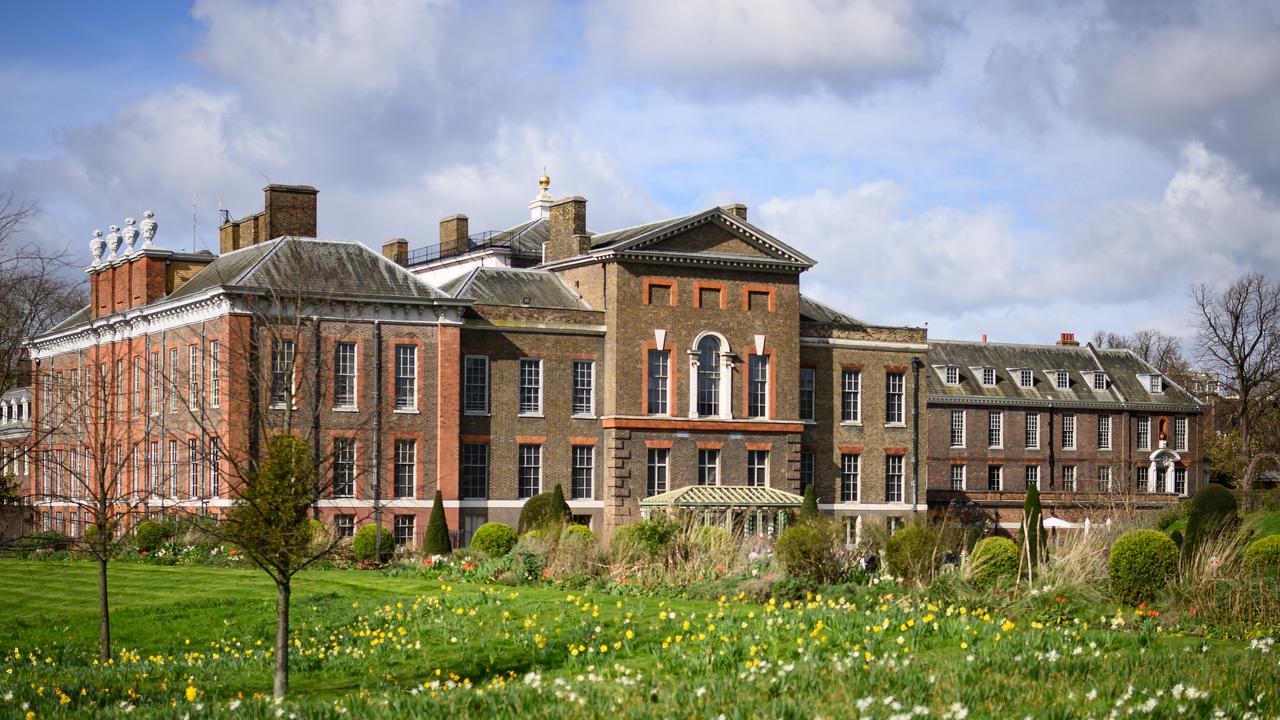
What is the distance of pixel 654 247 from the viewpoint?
52.2 m

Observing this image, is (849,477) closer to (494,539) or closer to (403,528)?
(403,528)

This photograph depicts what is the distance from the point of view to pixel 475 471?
49844 millimetres

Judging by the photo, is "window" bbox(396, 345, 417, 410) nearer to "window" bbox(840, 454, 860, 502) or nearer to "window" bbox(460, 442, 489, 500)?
"window" bbox(460, 442, 489, 500)

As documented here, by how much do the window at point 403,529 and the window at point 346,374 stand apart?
3785 mm

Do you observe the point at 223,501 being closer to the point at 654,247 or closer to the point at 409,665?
the point at 654,247

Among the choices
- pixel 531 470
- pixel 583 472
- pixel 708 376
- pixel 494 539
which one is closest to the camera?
pixel 494 539

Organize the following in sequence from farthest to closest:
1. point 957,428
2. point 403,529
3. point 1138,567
Answer: point 957,428, point 403,529, point 1138,567

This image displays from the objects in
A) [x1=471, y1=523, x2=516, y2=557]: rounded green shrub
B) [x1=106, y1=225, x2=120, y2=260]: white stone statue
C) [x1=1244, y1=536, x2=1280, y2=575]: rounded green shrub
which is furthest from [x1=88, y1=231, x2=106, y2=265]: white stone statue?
[x1=1244, y1=536, x2=1280, y2=575]: rounded green shrub

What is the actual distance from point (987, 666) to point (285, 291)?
74.5 feet

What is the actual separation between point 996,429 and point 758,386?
24.2 m

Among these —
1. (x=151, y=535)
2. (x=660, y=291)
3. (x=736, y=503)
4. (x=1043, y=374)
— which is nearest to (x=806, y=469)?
(x=736, y=503)

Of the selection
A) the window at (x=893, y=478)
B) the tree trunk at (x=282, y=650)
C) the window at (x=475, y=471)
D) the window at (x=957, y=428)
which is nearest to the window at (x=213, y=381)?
the window at (x=475, y=471)

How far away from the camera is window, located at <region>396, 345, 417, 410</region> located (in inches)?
1905

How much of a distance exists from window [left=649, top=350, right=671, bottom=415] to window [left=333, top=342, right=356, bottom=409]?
10089 mm
